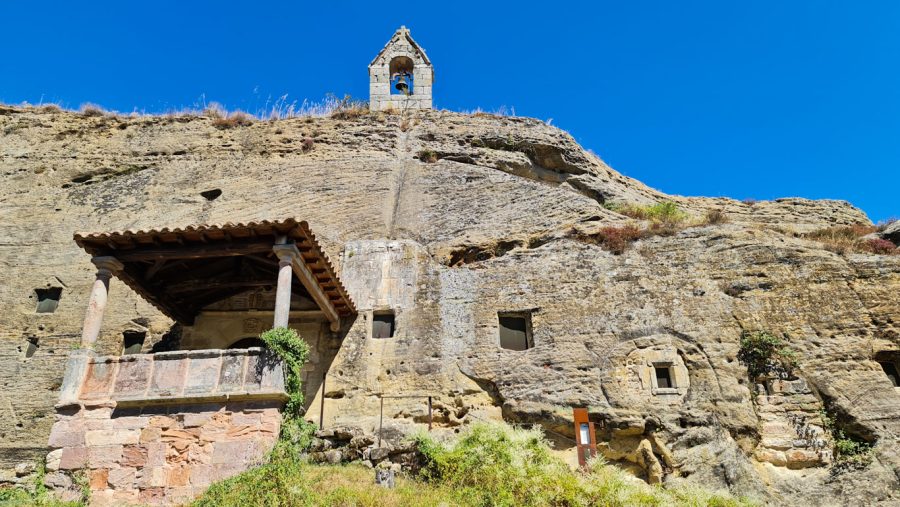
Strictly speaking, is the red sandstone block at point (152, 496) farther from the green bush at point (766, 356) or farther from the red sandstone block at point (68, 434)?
the green bush at point (766, 356)

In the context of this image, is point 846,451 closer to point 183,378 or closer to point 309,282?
point 309,282

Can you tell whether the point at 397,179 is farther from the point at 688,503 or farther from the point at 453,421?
the point at 688,503

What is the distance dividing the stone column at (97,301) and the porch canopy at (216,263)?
0.02 metres

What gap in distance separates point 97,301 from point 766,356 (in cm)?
1254

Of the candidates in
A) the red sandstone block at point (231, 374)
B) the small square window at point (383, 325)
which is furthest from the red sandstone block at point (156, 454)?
the small square window at point (383, 325)

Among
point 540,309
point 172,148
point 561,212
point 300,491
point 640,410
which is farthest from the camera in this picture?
point 172,148

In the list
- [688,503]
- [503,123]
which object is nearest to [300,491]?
[688,503]

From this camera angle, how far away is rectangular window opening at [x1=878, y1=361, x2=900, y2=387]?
12461 mm

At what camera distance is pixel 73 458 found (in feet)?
34.2

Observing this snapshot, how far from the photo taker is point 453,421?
503 inches

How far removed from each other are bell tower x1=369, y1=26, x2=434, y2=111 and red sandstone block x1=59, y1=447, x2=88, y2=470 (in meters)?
13.7

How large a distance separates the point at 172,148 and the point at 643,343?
1456cm

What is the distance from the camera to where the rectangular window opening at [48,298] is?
1572cm

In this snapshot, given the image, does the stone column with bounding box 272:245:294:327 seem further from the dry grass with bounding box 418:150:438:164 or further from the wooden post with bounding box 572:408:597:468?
the dry grass with bounding box 418:150:438:164
